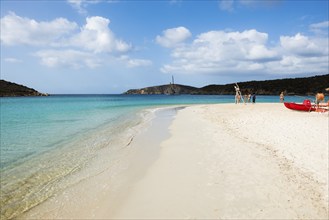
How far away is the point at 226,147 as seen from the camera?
435 inches

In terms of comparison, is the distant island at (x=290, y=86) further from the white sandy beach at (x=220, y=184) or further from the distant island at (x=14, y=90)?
the distant island at (x=14, y=90)

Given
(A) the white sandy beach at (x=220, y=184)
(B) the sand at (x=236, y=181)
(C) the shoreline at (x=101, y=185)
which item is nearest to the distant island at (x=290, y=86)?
(B) the sand at (x=236, y=181)

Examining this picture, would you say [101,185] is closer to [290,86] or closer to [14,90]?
[290,86]

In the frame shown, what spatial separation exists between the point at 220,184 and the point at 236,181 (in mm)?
514

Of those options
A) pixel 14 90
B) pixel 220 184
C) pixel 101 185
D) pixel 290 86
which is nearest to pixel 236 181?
pixel 220 184

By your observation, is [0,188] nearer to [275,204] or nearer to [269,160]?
[275,204]

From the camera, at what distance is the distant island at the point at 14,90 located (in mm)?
131225

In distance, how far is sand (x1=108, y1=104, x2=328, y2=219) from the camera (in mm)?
5719

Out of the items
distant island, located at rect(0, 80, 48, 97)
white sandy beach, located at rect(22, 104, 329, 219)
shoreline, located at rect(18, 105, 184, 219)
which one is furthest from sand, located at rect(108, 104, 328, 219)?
distant island, located at rect(0, 80, 48, 97)

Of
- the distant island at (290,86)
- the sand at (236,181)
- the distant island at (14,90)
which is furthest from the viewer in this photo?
the distant island at (14,90)

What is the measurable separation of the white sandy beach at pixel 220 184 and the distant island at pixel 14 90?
141126 millimetres

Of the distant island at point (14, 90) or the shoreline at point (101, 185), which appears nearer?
the shoreline at point (101, 185)

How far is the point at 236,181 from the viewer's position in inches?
287

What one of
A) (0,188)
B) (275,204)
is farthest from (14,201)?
(275,204)
